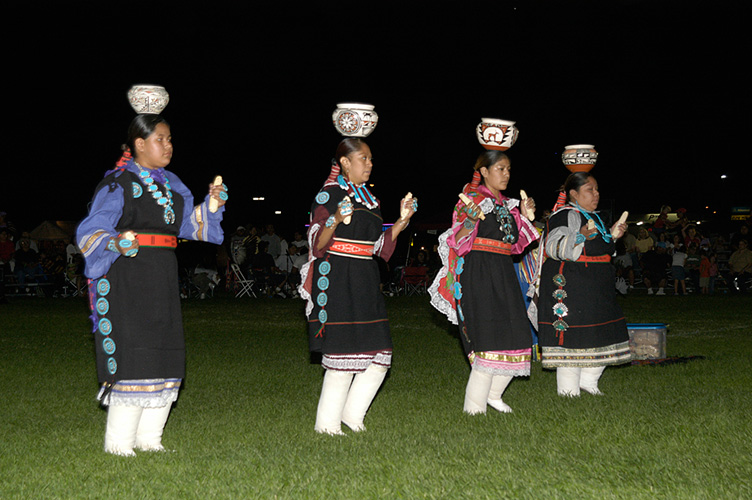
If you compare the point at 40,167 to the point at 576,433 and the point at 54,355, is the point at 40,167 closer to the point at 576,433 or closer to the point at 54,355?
the point at 54,355

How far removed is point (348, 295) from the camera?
5062mm

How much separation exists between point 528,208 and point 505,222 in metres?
0.30

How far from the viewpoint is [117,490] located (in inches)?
151

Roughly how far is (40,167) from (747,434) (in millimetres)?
28418

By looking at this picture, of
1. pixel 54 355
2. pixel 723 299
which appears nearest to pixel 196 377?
pixel 54 355

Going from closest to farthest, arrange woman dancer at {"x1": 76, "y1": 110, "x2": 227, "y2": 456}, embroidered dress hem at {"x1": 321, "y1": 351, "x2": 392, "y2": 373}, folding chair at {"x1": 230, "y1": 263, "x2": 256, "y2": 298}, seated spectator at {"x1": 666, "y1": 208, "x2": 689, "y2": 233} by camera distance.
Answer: woman dancer at {"x1": 76, "y1": 110, "x2": 227, "y2": 456} → embroidered dress hem at {"x1": 321, "y1": 351, "x2": 392, "y2": 373} → folding chair at {"x1": 230, "y1": 263, "x2": 256, "y2": 298} → seated spectator at {"x1": 666, "y1": 208, "x2": 689, "y2": 233}

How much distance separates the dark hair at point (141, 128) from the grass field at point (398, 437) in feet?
5.59

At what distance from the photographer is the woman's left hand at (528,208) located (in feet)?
19.5

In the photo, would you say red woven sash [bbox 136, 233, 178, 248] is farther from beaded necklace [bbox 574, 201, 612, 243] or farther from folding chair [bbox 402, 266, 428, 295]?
folding chair [bbox 402, 266, 428, 295]

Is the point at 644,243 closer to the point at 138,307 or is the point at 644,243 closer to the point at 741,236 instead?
the point at 741,236

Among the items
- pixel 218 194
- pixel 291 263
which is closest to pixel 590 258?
pixel 218 194

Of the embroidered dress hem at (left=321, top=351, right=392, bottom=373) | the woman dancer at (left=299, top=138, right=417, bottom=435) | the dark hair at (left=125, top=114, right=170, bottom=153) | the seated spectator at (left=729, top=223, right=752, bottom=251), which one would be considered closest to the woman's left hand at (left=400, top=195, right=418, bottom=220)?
the woman dancer at (left=299, top=138, right=417, bottom=435)

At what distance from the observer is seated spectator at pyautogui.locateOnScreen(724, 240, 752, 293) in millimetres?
19219

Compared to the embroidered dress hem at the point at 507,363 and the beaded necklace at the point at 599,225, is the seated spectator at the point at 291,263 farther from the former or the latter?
the embroidered dress hem at the point at 507,363
